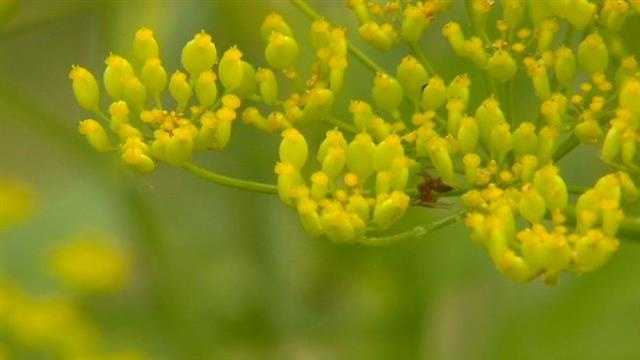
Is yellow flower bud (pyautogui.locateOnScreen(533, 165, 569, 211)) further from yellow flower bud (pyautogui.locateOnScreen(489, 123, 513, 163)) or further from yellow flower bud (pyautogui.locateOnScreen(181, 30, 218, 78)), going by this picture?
yellow flower bud (pyautogui.locateOnScreen(181, 30, 218, 78))

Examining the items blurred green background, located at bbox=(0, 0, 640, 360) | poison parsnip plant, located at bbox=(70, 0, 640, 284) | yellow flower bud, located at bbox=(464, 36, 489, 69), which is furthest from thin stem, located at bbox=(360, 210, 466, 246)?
blurred green background, located at bbox=(0, 0, 640, 360)

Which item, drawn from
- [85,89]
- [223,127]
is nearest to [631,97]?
[223,127]

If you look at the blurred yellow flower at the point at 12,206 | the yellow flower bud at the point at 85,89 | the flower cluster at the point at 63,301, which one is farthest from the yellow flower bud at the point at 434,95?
the blurred yellow flower at the point at 12,206

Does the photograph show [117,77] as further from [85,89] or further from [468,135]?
[468,135]

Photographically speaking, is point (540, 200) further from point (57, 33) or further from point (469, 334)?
point (57, 33)

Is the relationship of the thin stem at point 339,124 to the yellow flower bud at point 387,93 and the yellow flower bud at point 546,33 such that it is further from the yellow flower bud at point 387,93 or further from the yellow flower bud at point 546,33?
the yellow flower bud at point 546,33

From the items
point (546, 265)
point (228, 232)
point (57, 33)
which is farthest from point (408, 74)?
point (57, 33)

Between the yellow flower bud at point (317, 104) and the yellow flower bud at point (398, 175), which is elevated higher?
the yellow flower bud at point (317, 104)
